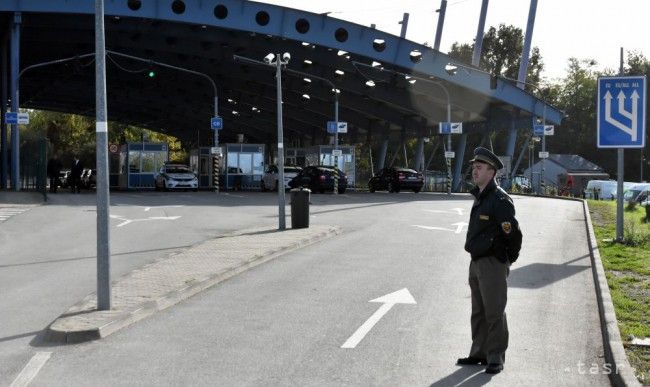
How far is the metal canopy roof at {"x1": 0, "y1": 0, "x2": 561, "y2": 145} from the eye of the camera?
131 feet

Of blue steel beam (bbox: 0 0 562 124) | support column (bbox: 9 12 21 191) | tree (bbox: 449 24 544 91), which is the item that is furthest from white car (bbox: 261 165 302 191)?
tree (bbox: 449 24 544 91)

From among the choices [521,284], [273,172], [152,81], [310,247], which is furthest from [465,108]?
[521,284]

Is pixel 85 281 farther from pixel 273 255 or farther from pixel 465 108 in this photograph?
pixel 465 108

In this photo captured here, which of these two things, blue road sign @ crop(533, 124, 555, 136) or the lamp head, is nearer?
the lamp head

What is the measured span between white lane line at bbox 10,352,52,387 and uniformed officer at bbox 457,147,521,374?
11.8 ft

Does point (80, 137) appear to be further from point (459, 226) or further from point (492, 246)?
point (492, 246)

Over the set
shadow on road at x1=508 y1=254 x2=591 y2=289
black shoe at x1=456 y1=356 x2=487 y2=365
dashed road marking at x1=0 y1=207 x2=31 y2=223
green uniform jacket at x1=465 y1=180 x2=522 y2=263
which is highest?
green uniform jacket at x1=465 y1=180 x2=522 y2=263

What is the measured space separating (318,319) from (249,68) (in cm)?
4183

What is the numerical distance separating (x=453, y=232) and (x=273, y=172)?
31.3 m

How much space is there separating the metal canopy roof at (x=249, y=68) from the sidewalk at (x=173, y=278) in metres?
21.7

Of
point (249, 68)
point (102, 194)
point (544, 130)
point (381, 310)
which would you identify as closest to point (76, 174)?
point (249, 68)

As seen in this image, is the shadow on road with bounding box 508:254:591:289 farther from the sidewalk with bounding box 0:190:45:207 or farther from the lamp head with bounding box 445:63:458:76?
Result: the lamp head with bounding box 445:63:458:76

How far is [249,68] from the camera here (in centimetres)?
5028

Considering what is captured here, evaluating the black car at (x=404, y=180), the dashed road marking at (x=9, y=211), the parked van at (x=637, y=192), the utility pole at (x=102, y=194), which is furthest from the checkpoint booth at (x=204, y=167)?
the utility pole at (x=102, y=194)
